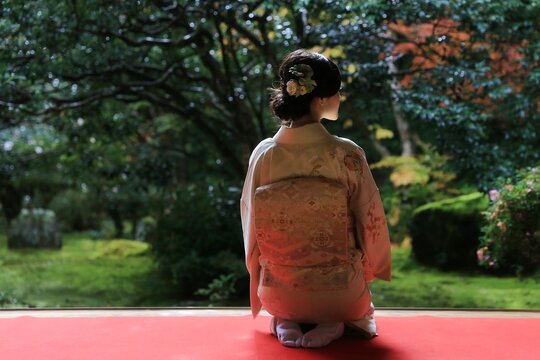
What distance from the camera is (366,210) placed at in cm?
212

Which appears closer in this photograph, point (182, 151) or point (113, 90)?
point (113, 90)

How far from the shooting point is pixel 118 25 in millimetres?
4129

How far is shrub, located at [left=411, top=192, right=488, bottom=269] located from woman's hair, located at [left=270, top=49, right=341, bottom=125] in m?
2.34

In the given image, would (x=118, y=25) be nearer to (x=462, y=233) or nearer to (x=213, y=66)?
(x=213, y=66)

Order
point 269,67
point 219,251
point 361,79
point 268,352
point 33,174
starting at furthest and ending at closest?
1. point 33,174
2. point 269,67
3. point 219,251
4. point 361,79
5. point 268,352

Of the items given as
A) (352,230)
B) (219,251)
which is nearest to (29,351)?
(352,230)

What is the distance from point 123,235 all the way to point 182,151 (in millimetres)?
1805

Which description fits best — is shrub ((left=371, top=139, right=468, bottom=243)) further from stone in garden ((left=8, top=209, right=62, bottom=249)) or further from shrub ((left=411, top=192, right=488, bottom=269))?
stone in garden ((left=8, top=209, right=62, bottom=249))

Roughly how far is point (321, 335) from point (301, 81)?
90cm

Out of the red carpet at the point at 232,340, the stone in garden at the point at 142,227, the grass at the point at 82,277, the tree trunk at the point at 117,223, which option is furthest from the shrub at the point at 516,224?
the tree trunk at the point at 117,223

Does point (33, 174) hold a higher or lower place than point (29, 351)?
higher

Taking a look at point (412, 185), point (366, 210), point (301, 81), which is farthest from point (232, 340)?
point (412, 185)

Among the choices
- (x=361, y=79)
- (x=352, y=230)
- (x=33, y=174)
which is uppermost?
(x=361, y=79)

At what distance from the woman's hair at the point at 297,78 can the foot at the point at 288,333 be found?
0.76 metres
